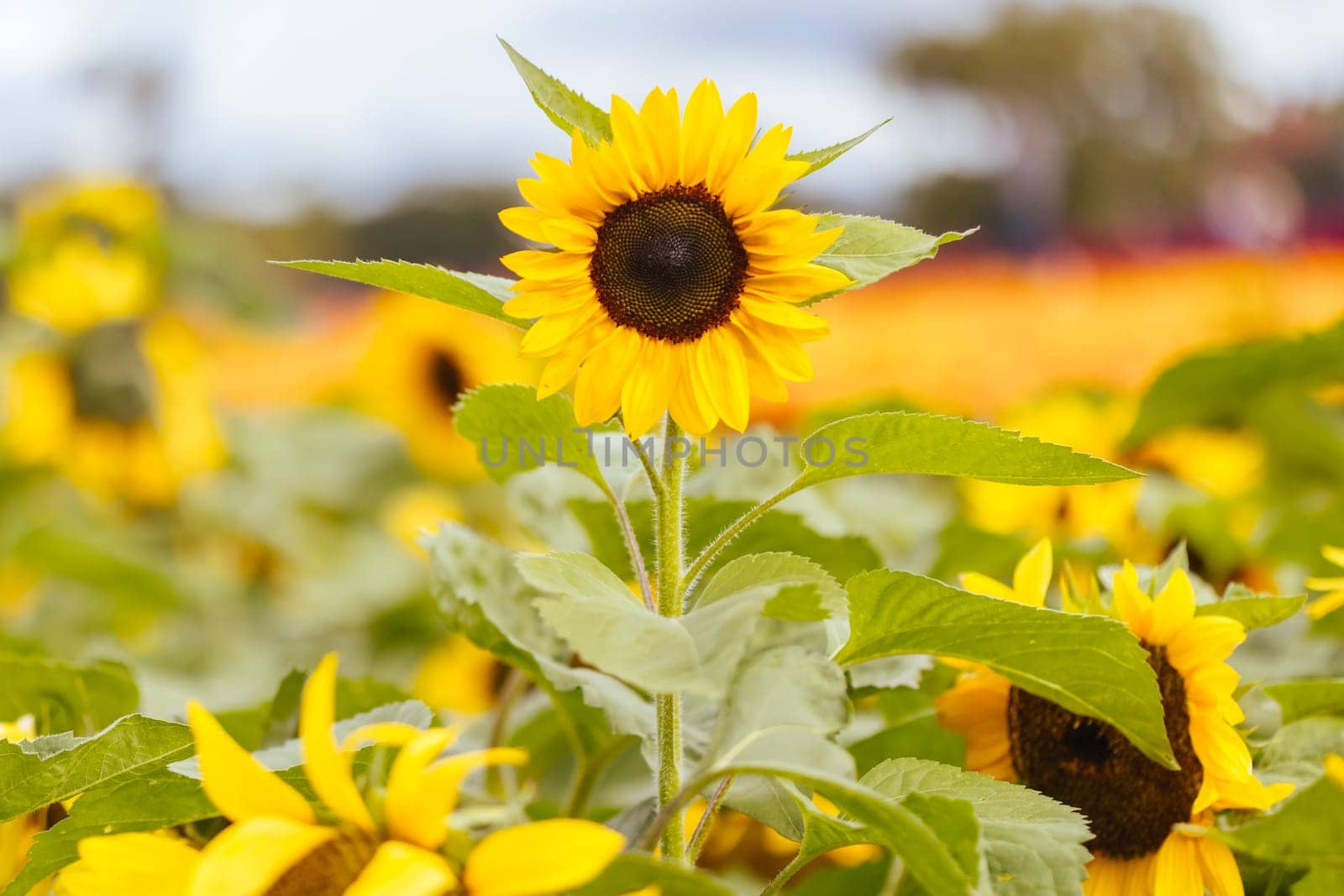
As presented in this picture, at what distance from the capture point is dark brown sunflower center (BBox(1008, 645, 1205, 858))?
14.9 inches

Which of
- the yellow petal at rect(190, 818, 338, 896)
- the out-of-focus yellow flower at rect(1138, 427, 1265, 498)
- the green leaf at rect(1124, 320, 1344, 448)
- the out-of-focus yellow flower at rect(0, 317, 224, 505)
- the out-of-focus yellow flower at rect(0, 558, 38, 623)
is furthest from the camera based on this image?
the out-of-focus yellow flower at rect(0, 558, 38, 623)

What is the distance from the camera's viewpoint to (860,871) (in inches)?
18.6

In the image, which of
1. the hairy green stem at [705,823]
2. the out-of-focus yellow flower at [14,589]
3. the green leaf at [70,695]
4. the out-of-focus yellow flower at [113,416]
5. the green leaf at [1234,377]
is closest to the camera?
the hairy green stem at [705,823]

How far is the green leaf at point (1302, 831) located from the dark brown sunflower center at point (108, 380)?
1.12m

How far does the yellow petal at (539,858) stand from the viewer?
0.25 metres

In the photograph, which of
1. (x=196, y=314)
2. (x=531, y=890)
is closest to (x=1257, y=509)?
(x=531, y=890)

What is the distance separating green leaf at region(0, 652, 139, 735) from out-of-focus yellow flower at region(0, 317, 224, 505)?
2.61ft

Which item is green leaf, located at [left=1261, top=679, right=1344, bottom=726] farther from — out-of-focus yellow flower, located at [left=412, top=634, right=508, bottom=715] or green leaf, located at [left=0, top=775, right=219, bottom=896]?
out-of-focus yellow flower, located at [left=412, top=634, right=508, bottom=715]

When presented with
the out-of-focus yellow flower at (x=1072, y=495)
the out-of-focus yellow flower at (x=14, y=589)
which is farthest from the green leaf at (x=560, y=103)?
the out-of-focus yellow flower at (x=14, y=589)

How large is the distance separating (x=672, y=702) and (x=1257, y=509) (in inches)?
24.6

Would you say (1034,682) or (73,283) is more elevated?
(73,283)

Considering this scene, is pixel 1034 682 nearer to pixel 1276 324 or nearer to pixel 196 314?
pixel 1276 324

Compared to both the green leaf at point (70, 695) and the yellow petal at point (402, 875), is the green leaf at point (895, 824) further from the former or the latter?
the green leaf at point (70, 695)

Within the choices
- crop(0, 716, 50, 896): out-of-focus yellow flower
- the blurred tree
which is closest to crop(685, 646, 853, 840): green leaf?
crop(0, 716, 50, 896): out-of-focus yellow flower
